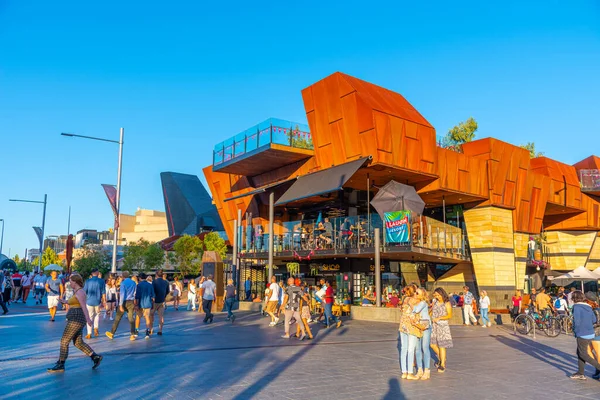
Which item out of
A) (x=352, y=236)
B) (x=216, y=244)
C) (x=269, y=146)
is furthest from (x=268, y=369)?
(x=216, y=244)

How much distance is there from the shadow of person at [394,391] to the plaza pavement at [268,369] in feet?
0.05

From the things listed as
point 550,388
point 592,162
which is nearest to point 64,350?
point 550,388

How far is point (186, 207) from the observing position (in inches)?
3182

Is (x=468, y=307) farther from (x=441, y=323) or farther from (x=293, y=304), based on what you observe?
(x=441, y=323)

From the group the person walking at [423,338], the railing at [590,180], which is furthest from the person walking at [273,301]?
the railing at [590,180]

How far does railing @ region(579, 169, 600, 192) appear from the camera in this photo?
35.6 metres

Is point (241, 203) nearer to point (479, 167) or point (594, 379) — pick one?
point (479, 167)

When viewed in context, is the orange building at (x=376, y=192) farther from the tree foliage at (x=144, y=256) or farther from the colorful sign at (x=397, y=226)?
the tree foliage at (x=144, y=256)

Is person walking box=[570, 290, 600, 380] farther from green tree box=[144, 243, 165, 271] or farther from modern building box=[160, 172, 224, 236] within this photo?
modern building box=[160, 172, 224, 236]

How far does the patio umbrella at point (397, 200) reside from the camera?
72.5 ft

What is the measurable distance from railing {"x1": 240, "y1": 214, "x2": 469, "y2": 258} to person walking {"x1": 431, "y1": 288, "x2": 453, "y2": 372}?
12.2 metres

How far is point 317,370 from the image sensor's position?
9.16 m

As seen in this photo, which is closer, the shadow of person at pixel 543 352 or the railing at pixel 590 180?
the shadow of person at pixel 543 352

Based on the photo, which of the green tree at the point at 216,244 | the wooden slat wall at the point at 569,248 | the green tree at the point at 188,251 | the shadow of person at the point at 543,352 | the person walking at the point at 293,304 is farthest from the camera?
the green tree at the point at 188,251
